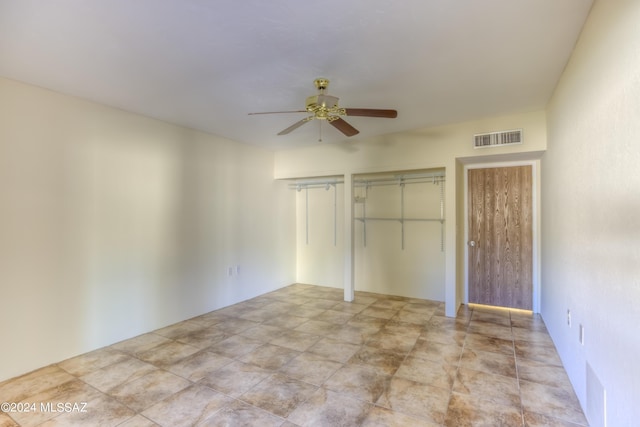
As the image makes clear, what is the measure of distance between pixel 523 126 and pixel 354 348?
10.9 ft

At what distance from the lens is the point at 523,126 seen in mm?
3744

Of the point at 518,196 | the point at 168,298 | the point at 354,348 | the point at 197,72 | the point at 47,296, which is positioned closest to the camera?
the point at 197,72

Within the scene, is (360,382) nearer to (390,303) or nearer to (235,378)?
(235,378)

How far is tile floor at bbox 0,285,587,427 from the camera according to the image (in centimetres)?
218

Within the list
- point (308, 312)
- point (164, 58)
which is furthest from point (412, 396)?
point (164, 58)

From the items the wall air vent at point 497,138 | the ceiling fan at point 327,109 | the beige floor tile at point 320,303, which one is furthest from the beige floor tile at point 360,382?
the wall air vent at point 497,138

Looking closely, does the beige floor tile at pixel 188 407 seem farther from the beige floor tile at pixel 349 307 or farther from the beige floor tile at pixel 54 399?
the beige floor tile at pixel 349 307

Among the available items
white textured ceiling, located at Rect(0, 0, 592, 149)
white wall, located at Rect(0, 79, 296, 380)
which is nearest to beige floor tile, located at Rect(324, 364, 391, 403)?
white wall, located at Rect(0, 79, 296, 380)

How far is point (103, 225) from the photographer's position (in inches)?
132

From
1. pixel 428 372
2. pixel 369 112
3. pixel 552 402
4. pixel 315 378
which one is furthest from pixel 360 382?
pixel 369 112

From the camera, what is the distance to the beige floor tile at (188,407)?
7.02 ft

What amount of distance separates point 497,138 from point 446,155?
2.09 feet

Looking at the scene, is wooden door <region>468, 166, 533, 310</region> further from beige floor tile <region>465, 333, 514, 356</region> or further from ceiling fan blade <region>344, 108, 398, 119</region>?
ceiling fan blade <region>344, 108, 398, 119</region>

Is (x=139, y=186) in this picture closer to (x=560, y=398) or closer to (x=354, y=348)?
(x=354, y=348)
